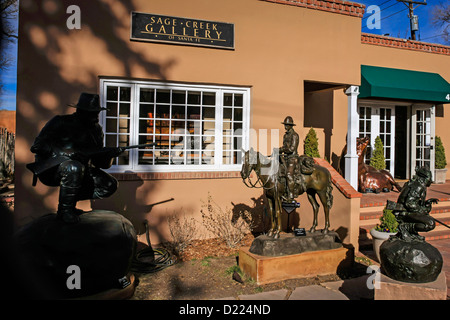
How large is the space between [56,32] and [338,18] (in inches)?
262

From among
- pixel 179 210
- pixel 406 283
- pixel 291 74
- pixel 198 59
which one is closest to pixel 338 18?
pixel 291 74

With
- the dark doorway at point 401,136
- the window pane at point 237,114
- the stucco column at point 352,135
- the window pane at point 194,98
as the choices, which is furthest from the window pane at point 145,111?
the dark doorway at point 401,136

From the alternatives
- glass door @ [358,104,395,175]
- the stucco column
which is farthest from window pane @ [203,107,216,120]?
glass door @ [358,104,395,175]

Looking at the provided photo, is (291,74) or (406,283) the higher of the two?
(291,74)

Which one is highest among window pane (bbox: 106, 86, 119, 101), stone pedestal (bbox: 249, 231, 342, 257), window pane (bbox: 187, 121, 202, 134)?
window pane (bbox: 106, 86, 119, 101)

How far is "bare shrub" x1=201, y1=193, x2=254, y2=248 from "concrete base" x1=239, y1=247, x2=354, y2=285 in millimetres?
1643

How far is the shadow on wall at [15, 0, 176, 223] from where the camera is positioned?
620 cm

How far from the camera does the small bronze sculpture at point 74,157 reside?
3857 mm

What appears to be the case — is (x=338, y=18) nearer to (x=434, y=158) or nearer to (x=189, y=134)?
(x=189, y=134)

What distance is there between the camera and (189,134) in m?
7.57

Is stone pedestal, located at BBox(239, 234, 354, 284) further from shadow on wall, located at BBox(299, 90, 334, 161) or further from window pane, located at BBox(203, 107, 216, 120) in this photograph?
shadow on wall, located at BBox(299, 90, 334, 161)

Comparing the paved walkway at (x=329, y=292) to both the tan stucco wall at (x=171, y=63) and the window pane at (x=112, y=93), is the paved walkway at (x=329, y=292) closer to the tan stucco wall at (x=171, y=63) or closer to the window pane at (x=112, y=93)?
the tan stucco wall at (x=171, y=63)

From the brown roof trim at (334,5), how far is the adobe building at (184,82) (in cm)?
3
